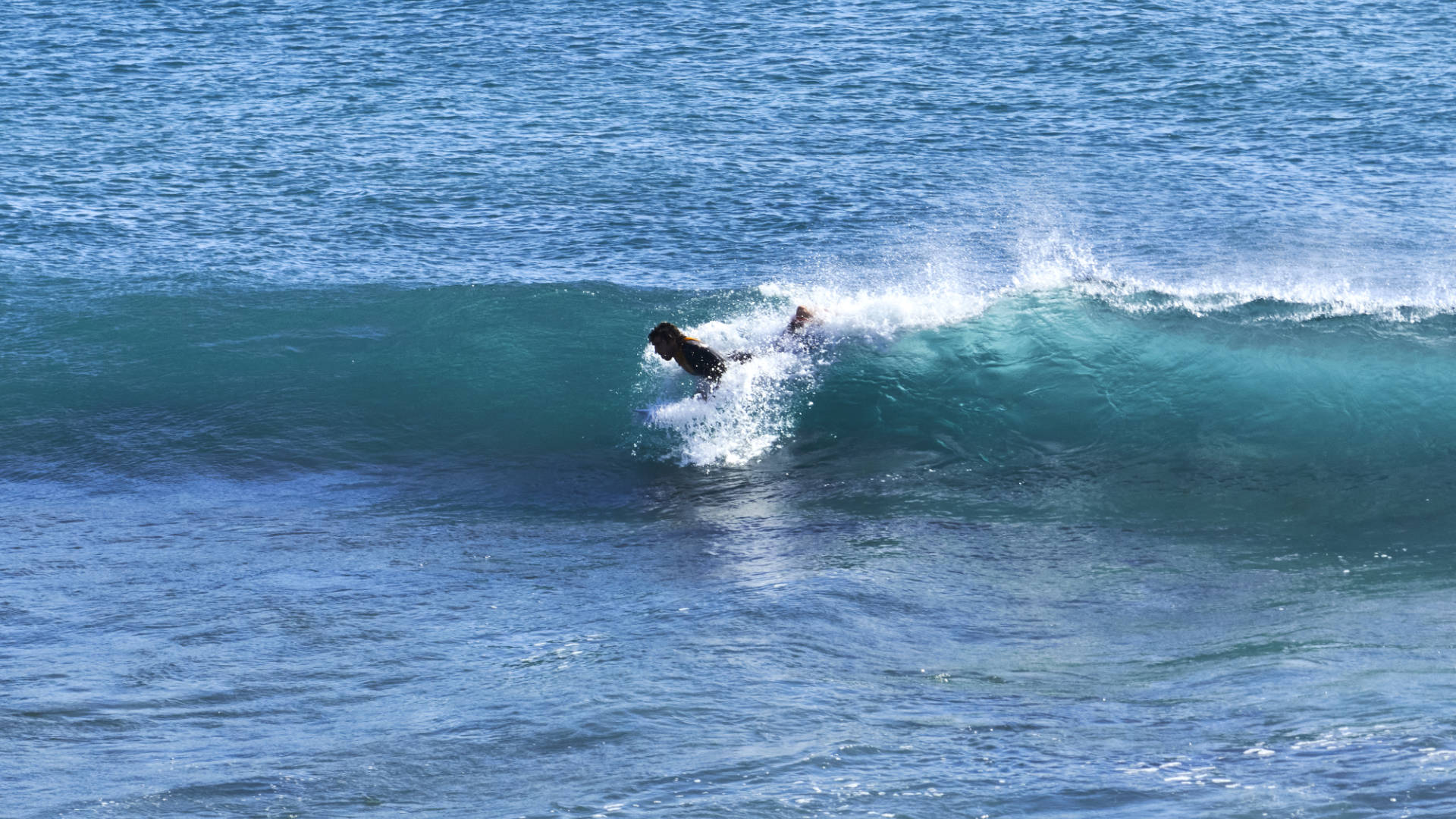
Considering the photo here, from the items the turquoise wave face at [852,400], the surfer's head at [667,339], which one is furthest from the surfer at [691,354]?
the turquoise wave face at [852,400]

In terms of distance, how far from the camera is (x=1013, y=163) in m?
21.6

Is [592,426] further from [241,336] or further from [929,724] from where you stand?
[929,724]

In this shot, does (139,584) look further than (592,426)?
No

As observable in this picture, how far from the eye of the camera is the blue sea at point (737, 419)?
7.44 m

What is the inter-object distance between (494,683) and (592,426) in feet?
17.7

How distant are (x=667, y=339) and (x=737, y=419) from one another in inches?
36.2

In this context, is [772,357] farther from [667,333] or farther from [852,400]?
[667,333]

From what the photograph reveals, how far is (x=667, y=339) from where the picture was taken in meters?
12.8

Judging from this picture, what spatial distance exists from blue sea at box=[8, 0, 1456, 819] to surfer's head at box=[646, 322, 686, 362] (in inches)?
19.9

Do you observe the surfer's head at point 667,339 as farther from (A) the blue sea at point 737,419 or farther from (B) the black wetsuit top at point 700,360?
(A) the blue sea at point 737,419

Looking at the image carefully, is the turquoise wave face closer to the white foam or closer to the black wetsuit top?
the white foam

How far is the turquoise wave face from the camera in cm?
1188

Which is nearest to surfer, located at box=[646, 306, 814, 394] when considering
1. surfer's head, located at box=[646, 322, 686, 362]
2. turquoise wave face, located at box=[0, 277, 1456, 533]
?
surfer's head, located at box=[646, 322, 686, 362]

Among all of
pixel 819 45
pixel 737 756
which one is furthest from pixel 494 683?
pixel 819 45
